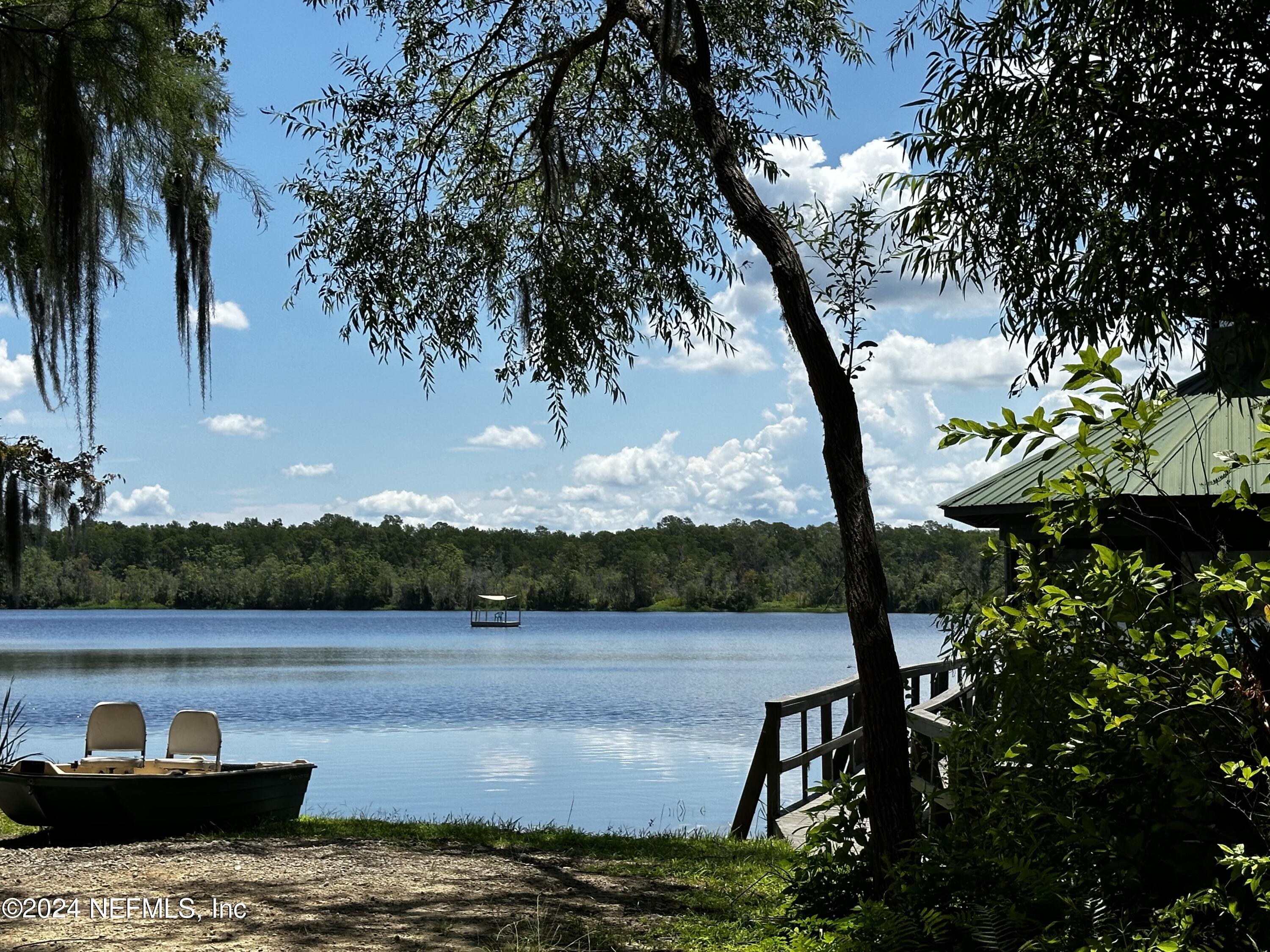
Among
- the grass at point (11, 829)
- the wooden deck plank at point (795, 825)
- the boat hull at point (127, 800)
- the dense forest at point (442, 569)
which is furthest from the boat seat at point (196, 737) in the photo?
the dense forest at point (442, 569)

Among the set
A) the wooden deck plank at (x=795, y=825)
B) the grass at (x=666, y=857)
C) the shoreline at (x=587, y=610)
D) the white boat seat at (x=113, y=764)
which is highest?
the white boat seat at (x=113, y=764)

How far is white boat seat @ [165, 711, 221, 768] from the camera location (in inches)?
451

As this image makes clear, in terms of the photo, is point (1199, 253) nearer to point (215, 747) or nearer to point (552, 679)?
point (215, 747)

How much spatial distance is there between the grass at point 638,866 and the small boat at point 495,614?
91994 millimetres

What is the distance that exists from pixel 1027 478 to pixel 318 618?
123 meters

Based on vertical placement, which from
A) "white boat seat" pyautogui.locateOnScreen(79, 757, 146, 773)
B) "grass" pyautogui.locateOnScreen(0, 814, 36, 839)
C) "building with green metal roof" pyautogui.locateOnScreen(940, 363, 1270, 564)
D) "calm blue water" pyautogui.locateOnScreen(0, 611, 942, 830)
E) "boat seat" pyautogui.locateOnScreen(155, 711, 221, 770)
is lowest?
"calm blue water" pyautogui.locateOnScreen(0, 611, 942, 830)

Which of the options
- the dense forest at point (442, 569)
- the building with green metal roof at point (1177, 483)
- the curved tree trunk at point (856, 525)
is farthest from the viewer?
the dense forest at point (442, 569)

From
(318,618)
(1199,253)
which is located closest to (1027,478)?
(1199,253)

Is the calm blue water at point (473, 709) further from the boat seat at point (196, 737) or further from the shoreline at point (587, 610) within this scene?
the shoreline at point (587, 610)

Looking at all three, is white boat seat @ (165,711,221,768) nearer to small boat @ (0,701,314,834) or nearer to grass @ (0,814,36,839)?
small boat @ (0,701,314,834)

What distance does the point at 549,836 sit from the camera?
9.59 metres

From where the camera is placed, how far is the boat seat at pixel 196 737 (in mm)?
11453

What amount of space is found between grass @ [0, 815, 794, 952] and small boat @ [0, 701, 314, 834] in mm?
305

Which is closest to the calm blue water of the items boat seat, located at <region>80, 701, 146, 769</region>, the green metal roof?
boat seat, located at <region>80, 701, 146, 769</region>
